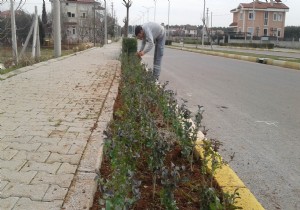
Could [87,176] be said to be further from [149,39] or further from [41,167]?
[149,39]

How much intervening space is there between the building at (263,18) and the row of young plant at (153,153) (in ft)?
225

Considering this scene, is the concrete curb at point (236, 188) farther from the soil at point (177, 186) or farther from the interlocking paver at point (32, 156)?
the interlocking paver at point (32, 156)

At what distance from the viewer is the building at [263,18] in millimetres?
69688

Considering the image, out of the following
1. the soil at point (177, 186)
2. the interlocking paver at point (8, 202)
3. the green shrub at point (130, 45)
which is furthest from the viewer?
the green shrub at point (130, 45)

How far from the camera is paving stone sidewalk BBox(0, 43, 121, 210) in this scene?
103 inches

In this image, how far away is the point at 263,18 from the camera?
2776 inches

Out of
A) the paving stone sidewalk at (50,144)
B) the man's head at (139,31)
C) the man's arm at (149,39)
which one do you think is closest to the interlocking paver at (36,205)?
the paving stone sidewalk at (50,144)

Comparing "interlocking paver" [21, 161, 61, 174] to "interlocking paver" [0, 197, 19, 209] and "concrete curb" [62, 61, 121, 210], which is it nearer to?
"concrete curb" [62, 61, 121, 210]

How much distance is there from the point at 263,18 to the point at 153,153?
73081 millimetres

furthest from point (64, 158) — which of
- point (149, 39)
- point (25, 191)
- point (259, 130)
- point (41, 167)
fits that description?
point (149, 39)

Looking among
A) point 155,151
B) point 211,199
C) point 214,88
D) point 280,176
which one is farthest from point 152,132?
point 214,88

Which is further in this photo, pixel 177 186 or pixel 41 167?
pixel 41 167

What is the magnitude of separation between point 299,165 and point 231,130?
1.44m

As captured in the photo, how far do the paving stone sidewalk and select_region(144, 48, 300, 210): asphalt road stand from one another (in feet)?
4.19
